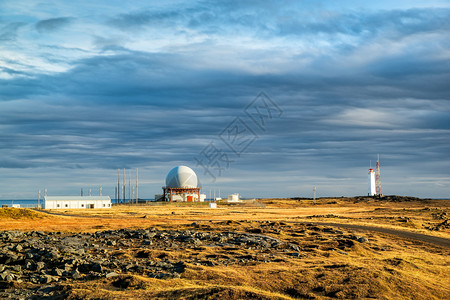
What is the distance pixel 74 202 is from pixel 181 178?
31860 mm

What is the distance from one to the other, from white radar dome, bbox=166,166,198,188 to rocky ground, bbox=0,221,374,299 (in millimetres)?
94369

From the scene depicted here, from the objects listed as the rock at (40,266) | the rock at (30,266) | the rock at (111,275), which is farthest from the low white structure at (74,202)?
the rock at (111,275)

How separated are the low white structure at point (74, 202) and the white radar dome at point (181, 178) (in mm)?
22827

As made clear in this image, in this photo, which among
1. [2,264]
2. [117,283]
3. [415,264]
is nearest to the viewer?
[117,283]

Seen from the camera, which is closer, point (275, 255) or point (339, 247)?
point (275, 255)

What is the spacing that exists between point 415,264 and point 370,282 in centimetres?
696

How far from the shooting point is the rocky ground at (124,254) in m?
18.9

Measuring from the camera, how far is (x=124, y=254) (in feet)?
84.8

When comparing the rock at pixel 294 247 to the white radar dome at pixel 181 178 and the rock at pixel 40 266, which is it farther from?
the white radar dome at pixel 181 178

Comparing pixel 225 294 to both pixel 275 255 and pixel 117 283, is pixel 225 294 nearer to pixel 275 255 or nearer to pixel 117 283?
pixel 117 283

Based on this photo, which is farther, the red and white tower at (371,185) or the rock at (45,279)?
the red and white tower at (371,185)

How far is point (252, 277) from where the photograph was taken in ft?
64.7

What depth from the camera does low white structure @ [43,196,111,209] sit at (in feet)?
359

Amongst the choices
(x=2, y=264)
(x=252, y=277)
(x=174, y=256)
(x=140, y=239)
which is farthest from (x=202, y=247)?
(x=2, y=264)
